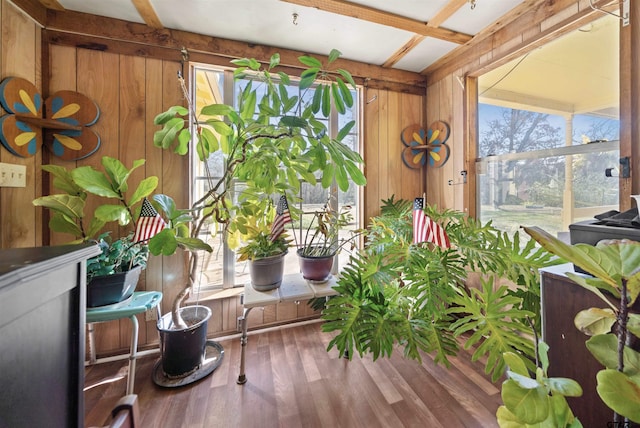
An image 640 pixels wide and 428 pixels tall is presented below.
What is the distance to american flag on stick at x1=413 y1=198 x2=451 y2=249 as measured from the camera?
1.33 m

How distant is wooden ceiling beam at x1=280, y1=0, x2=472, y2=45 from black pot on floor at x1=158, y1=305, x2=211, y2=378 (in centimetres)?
218

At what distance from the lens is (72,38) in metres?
1.67

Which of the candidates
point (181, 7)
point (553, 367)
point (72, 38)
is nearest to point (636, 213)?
point (553, 367)

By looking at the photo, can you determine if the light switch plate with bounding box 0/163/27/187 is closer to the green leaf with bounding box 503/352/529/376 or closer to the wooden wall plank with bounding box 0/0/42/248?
the wooden wall plank with bounding box 0/0/42/248

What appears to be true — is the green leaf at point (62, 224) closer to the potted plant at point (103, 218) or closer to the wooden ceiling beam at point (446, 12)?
the potted plant at point (103, 218)

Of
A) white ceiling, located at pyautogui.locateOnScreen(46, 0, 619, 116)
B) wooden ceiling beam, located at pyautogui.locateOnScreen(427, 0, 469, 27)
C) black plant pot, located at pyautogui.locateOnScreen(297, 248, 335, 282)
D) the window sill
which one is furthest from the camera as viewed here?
the window sill

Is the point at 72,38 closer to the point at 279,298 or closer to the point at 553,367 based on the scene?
the point at 279,298

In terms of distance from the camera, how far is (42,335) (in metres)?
0.45

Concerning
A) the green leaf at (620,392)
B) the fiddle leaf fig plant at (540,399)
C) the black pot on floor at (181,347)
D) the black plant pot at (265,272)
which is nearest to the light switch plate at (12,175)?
the black pot on floor at (181,347)

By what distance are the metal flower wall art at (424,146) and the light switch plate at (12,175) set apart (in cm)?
284

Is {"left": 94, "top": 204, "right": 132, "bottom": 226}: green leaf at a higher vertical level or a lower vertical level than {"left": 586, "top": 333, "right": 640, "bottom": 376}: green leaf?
higher

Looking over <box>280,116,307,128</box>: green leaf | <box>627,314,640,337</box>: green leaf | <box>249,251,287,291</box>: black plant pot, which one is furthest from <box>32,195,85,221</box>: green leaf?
<box>627,314,640,337</box>: green leaf

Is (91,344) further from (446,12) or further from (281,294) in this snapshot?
(446,12)

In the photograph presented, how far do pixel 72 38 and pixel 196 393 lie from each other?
2.45m
